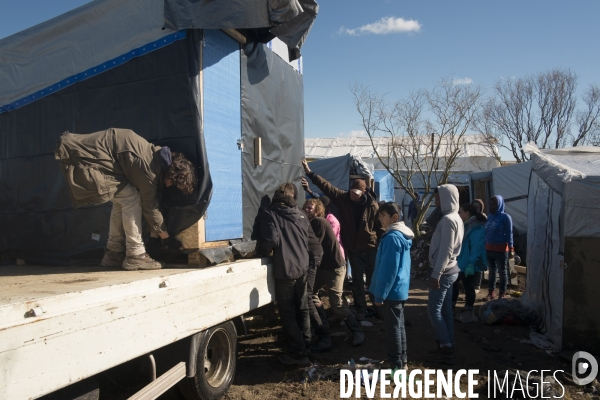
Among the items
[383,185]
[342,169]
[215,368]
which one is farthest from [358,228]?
[383,185]

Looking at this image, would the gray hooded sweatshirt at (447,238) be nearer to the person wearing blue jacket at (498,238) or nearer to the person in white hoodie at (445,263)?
the person in white hoodie at (445,263)

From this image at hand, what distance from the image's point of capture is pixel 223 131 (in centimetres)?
446

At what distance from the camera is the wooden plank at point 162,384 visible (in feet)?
9.97

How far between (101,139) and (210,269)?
1419mm

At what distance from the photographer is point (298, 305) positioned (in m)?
5.07

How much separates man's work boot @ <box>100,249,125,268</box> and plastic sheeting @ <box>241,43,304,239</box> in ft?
4.25

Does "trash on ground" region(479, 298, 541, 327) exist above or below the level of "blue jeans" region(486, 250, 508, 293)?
below

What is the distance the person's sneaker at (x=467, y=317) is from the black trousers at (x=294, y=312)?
3.06 metres

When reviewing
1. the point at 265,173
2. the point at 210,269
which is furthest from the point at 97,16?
the point at 210,269

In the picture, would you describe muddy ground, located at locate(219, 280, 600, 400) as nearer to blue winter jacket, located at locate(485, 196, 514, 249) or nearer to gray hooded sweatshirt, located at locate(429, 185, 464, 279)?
gray hooded sweatshirt, located at locate(429, 185, 464, 279)

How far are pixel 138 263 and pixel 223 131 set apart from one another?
4.98 feet

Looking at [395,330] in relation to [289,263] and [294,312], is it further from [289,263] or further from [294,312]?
[289,263]

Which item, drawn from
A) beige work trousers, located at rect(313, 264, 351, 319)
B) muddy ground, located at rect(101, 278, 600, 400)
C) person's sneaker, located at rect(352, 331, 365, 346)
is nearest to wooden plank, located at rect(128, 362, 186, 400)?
muddy ground, located at rect(101, 278, 600, 400)

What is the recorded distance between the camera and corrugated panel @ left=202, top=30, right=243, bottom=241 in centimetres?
425
